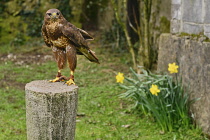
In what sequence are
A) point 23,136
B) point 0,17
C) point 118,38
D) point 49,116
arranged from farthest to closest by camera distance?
point 0,17
point 118,38
point 23,136
point 49,116

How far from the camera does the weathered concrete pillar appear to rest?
2.88m

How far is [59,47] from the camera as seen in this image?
315cm

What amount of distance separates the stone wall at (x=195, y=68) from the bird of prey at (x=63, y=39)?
1571 millimetres

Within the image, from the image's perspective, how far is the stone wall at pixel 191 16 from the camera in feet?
13.7

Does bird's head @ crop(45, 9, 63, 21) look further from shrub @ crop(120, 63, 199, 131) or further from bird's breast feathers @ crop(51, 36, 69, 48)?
shrub @ crop(120, 63, 199, 131)

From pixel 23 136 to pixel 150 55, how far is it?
117 inches

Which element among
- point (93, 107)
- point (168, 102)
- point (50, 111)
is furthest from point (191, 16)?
point (50, 111)

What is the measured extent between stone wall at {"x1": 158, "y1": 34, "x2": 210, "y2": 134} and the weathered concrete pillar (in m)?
1.87

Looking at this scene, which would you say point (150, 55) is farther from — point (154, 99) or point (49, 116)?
point (49, 116)

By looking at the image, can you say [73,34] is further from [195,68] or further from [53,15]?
[195,68]

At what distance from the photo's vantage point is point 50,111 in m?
2.89

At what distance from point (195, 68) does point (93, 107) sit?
1660mm

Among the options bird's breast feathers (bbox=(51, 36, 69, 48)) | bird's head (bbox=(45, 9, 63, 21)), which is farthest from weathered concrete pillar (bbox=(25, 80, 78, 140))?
bird's head (bbox=(45, 9, 63, 21))

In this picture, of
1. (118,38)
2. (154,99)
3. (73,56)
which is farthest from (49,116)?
(118,38)
